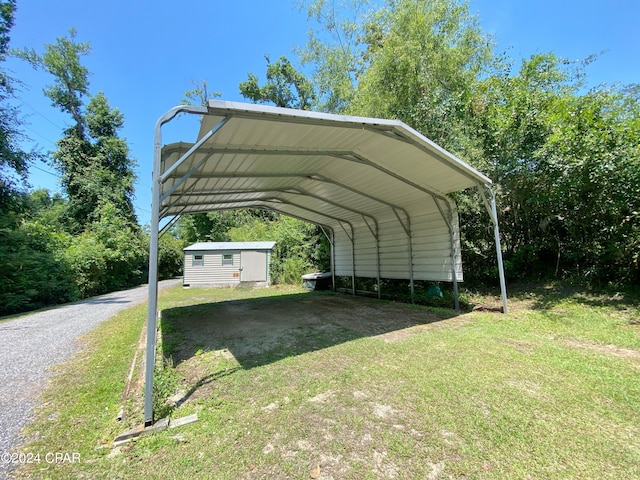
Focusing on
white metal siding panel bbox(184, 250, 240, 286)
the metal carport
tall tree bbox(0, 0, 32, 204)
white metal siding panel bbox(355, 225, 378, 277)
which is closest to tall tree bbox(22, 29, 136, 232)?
tall tree bbox(0, 0, 32, 204)

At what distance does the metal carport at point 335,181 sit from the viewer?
321 cm

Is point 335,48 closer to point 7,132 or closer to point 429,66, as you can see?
point 429,66

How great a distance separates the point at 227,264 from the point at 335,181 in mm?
10850

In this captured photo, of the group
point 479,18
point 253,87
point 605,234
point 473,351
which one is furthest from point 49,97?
point 605,234

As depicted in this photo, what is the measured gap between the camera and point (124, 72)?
50.2 feet

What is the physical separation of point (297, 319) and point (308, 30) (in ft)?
47.4

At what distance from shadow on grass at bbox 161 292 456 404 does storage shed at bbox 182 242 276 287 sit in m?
6.76

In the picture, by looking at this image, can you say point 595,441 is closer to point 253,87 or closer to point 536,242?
point 536,242

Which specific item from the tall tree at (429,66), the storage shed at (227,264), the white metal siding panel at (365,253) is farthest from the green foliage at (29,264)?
the tall tree at (429,66)

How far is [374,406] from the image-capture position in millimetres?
2586

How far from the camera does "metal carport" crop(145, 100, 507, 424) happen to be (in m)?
3.21

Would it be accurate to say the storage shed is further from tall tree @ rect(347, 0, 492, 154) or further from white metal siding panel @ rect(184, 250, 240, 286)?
tall tree @ rect(347, 0, 492, 154)

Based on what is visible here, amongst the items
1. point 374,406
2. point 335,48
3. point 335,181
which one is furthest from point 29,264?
point 335,48

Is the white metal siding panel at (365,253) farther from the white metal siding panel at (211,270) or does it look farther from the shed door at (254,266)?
the white metal siding panel at (211,270)
